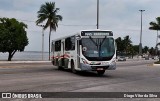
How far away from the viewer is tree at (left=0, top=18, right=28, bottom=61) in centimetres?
7112

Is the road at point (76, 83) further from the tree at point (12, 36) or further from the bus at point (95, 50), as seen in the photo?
the tree at point (12, 36)

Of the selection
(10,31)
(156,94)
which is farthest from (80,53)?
(10,31)

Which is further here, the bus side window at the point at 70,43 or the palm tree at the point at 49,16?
the palm tree at the point at 49,16

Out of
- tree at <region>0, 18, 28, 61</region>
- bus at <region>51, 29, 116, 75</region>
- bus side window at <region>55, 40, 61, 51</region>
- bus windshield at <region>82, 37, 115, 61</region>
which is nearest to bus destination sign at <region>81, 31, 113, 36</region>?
bus at <region>51, 29, 116, 75</region>

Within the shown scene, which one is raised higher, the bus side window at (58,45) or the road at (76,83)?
the bus side window at (58,45)

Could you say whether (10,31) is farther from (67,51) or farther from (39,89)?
(39,89)

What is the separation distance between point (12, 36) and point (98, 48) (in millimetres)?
48346

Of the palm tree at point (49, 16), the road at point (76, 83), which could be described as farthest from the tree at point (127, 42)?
the road at point (76, 83)

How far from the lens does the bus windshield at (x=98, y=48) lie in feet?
83.1

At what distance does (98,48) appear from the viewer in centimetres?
2536

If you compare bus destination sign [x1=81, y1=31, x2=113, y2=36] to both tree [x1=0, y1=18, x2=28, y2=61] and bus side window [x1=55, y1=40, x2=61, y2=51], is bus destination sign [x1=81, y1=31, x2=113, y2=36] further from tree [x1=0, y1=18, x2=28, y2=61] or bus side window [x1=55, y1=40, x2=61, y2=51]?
tree [x1=0, y1=18, x2=28, y2=61]

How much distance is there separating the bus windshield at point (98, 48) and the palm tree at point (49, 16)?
169ft

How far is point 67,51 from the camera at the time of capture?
29.7 metres

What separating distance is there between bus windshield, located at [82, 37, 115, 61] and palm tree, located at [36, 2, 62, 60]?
5153 cm
